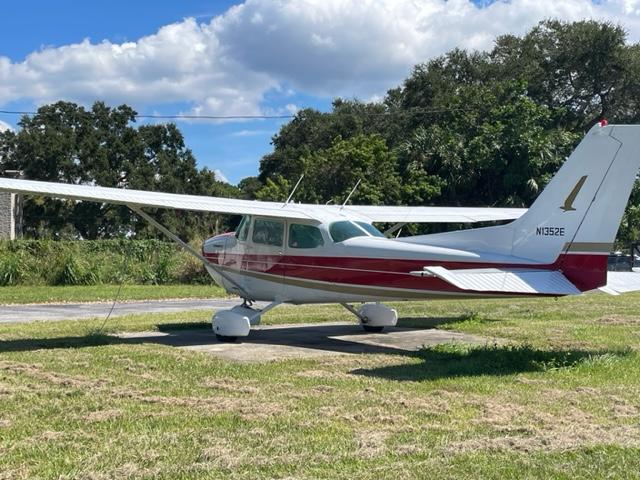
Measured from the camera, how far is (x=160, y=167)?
5681 centimetres

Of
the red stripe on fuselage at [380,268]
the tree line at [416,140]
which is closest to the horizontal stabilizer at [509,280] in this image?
the red stripe on fuselage at [380,268]

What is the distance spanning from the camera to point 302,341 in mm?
12062

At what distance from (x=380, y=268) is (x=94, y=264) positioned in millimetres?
18642

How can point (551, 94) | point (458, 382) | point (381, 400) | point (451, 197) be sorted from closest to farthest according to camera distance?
point (381, 400), point (458, 382), point (451, 197), point (551, 94)

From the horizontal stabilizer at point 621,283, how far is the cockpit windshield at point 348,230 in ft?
12.0

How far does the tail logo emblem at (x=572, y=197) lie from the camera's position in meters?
9.30

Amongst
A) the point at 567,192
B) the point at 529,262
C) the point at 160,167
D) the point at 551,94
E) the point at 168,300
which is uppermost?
the point at 551,94

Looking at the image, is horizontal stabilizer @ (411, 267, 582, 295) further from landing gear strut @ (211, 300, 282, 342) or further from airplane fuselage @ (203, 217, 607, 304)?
landing gear strut @ (211, 300, 282, 342)

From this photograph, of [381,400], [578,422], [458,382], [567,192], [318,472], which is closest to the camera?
[318,472]

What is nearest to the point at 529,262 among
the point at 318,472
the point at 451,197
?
the point at 318,472

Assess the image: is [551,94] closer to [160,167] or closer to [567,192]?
[160,167]

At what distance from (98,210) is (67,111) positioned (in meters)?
8.66

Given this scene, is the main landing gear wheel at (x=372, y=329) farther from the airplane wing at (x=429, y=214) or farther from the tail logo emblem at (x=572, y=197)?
the tail logo emblem at (x=572, y=197)

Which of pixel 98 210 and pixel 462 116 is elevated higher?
pixel 462 116
